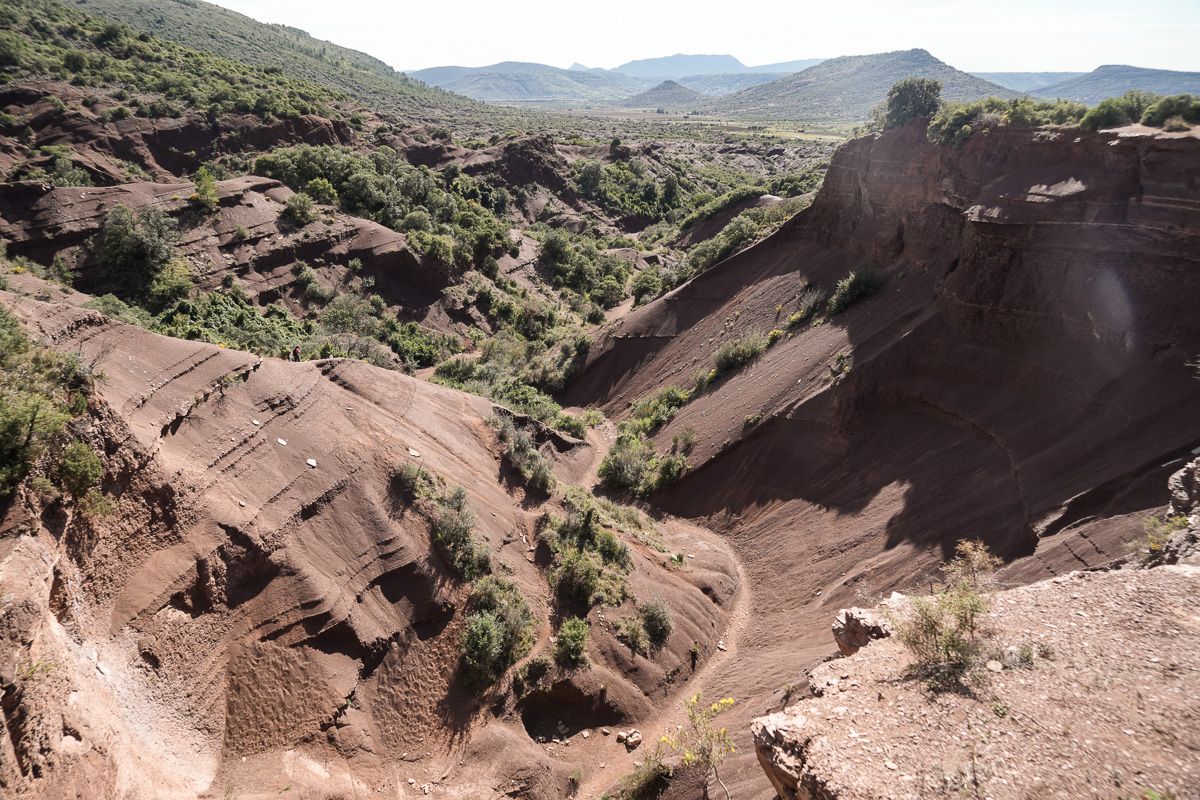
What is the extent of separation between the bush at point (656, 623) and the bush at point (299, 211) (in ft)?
121

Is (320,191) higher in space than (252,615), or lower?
higher

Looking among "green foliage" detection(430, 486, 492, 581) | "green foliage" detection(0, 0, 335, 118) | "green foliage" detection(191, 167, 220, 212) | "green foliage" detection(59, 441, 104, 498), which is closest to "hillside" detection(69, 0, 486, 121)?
"green foliage" detection(0, 0, 335, 118)

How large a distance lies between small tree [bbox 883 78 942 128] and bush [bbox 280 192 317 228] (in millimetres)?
36221

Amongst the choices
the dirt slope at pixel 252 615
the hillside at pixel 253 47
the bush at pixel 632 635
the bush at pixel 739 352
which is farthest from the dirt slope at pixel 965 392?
the hillside at pixel 253 47

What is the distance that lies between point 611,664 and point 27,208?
39.4 m

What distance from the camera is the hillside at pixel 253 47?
342ft

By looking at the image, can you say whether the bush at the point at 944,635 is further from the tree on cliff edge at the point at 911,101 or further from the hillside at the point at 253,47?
the hillside at the point at 253,47

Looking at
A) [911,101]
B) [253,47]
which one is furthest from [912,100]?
[253,47]

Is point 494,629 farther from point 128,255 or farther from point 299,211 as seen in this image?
point 299,211

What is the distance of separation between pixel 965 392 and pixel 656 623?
43.4 feet

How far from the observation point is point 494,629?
49.6 ft

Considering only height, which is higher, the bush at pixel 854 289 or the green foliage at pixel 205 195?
the green foliage at pixel 205 195

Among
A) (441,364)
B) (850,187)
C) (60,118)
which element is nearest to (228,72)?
(60,118)

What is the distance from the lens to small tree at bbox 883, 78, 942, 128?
29.2 meters
